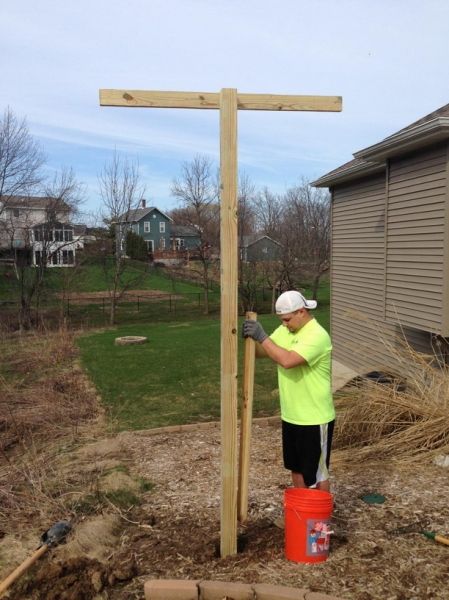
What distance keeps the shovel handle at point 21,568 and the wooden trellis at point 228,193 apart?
116cm

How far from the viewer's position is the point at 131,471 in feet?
16.9

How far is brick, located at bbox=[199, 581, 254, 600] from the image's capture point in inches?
114

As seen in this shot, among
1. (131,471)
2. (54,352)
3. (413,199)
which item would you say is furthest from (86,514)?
(54,352)

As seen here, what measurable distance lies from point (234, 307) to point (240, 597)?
60.9 inches

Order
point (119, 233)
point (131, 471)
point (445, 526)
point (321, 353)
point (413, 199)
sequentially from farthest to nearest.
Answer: point (119, 233), point (413, 199), point (131, 471), point (445, 526), point (321, 353)

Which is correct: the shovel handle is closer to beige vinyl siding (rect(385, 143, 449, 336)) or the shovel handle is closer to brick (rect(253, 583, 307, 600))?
brick (rect(253, 583, 307, 600))

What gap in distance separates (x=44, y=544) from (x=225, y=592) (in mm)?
1327

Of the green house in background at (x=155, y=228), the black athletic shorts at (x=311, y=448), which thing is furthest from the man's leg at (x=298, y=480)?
the green house in background at (x=155, y=228)

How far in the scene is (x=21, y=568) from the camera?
3246 mm

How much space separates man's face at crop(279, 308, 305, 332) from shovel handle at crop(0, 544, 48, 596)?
2.09 m

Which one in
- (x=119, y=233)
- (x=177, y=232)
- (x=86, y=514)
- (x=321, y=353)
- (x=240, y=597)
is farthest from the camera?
(x=177, y=232)

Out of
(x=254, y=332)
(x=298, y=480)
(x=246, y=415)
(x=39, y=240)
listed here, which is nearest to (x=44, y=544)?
(x=246, y=415)

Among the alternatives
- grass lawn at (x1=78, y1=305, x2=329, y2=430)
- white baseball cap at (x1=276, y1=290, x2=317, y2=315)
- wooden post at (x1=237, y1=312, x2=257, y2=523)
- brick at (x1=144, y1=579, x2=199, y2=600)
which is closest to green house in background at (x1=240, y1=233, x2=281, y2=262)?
grass lawn at (x1=78, y1=305, x2=329, y2=430)

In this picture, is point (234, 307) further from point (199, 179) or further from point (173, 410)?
point (199, 179)
